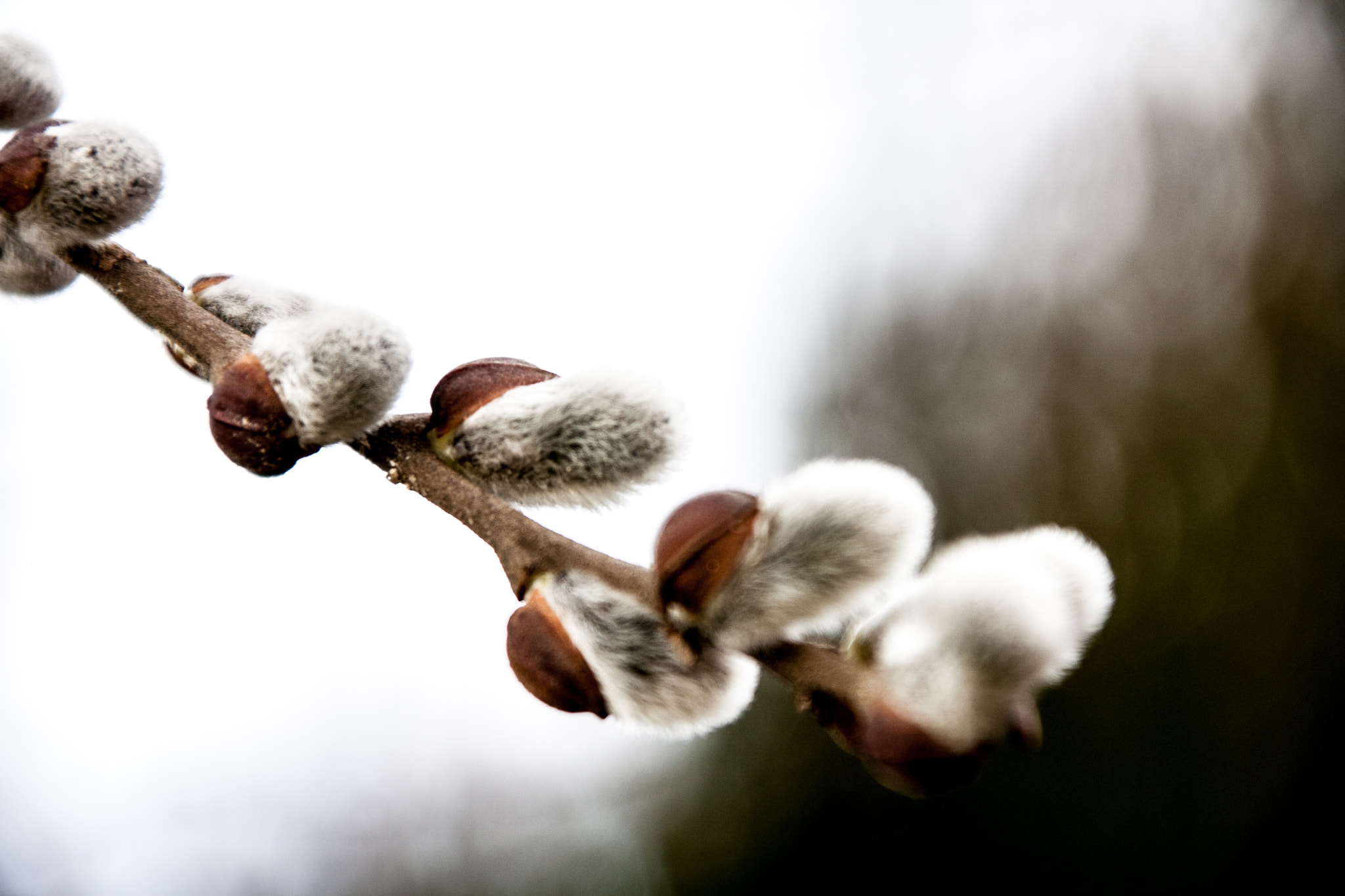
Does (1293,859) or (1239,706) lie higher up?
(1239,706)

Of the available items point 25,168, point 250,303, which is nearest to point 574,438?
point 250,303

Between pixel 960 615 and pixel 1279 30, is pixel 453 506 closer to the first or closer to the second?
pixel 960 615

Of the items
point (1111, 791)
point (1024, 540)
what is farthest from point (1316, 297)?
point (1024, 540)

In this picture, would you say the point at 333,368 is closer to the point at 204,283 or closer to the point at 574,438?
the point at 574,438

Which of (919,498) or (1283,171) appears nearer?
(919,498)

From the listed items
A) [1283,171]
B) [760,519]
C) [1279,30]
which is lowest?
[760,519]

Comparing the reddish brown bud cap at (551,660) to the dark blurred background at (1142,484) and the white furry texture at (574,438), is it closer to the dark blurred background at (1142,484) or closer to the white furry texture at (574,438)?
the white furry texture at (574,438)

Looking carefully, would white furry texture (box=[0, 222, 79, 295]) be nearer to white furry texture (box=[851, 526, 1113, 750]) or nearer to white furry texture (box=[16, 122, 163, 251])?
white furry texture (box=[16, 122, 163, 251])
